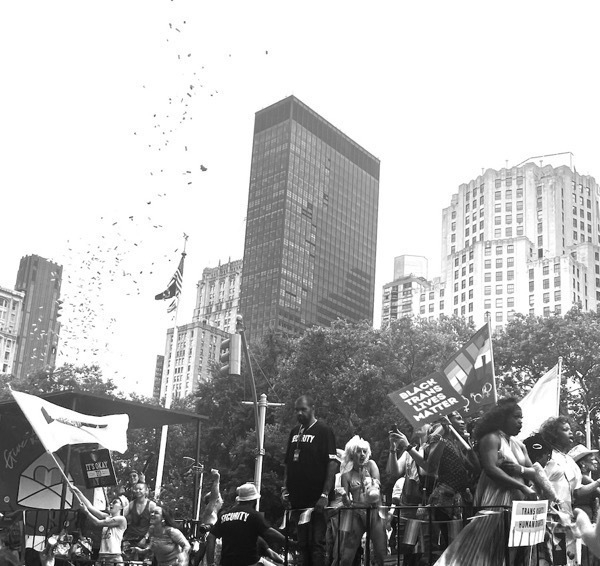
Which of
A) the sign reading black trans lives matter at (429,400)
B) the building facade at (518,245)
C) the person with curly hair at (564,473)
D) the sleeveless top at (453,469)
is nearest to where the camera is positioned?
the person with curly hair at (564,473)

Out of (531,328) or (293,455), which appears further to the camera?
(531,328)

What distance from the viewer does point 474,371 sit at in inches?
459

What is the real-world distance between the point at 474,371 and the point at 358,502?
9.01 ft

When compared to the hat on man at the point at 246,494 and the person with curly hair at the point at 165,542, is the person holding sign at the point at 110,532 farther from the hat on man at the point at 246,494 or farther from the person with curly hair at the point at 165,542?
the hat on man at the point at 246,494

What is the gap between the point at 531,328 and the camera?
45062mm

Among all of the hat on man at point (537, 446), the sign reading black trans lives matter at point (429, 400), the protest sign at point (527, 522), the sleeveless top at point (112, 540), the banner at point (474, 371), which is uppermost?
the banner at point (474, 371)

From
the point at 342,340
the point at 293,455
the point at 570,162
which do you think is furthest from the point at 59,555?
the point at 570,162

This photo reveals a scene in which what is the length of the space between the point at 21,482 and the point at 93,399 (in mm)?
3989

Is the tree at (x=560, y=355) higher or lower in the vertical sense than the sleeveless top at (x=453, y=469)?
higher

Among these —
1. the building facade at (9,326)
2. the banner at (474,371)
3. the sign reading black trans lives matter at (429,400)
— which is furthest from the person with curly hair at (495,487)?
the building facade at (9,326)

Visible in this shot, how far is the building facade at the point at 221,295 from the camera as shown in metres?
191

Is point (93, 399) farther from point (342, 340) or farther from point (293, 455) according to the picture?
point (342, 340)

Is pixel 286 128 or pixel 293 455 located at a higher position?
pixel 286 128

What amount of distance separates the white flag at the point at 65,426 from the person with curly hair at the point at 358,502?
16.2 ft
